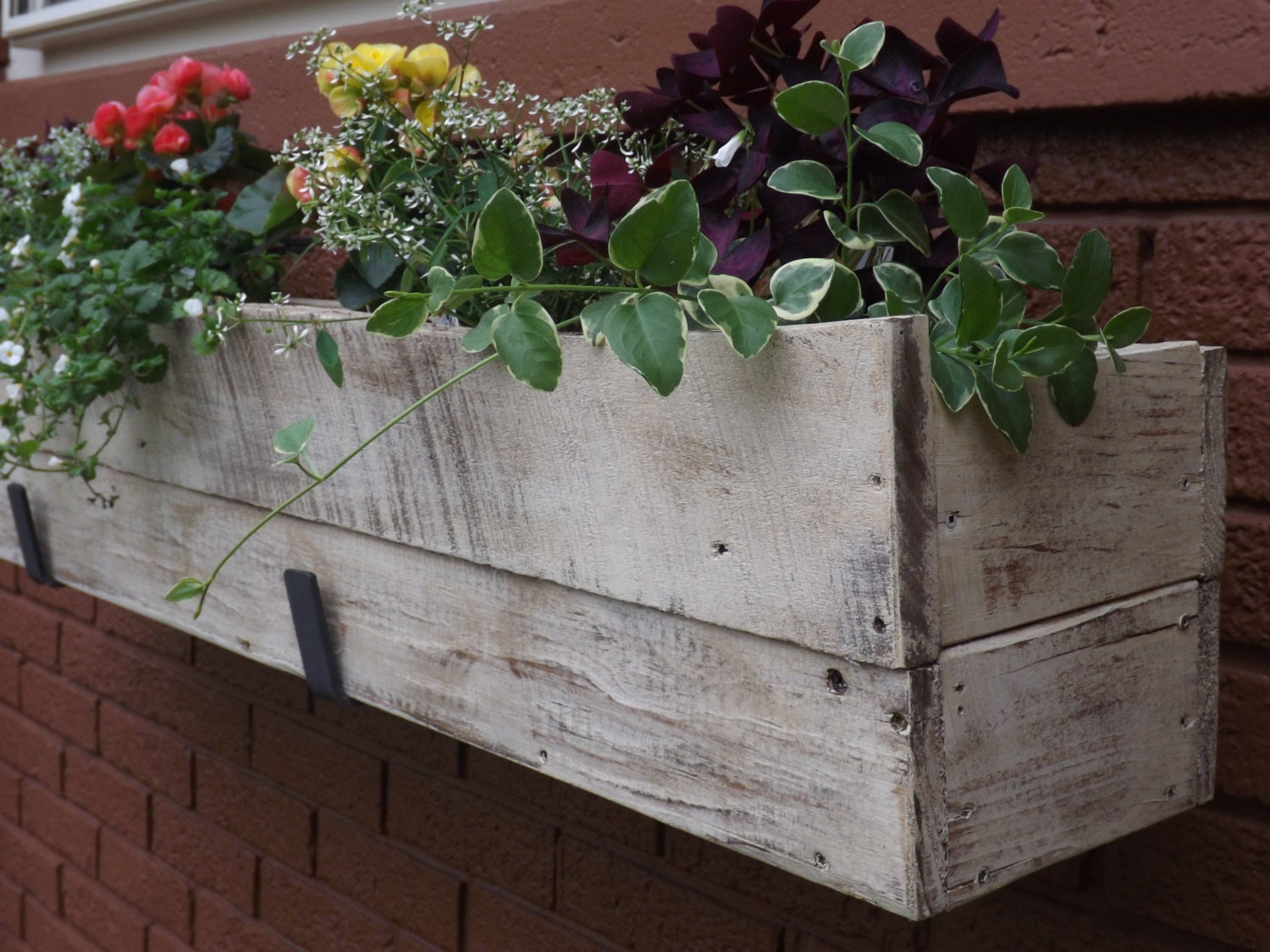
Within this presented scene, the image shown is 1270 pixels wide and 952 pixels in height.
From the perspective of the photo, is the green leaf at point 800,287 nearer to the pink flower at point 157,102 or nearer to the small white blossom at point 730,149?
the small white blossom at point 730,149

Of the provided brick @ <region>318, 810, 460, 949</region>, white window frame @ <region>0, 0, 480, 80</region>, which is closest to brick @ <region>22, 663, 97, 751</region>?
brick @ <region>318, 810, 460, 949</region>

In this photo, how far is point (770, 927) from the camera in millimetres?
1245

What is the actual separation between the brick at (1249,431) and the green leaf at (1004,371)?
380mm

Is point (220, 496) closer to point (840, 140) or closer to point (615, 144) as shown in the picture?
point (615, 144)

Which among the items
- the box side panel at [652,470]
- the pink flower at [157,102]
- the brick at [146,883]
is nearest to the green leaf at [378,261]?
the box side panel at [652,470]

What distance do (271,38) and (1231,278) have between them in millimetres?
1347

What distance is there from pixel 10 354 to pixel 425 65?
0.50 m

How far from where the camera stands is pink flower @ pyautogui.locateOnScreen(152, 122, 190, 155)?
1296mm

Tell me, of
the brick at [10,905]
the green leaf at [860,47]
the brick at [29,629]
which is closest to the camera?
the green leaf at [860,47]

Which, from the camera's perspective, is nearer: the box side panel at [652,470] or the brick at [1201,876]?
the box side panel at [652,470]

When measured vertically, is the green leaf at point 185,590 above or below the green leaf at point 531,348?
below

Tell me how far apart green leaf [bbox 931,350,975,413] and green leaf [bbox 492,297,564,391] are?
22 centimetres

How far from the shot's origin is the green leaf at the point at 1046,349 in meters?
0.65

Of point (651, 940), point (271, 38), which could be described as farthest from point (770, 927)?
point (271, 38)
